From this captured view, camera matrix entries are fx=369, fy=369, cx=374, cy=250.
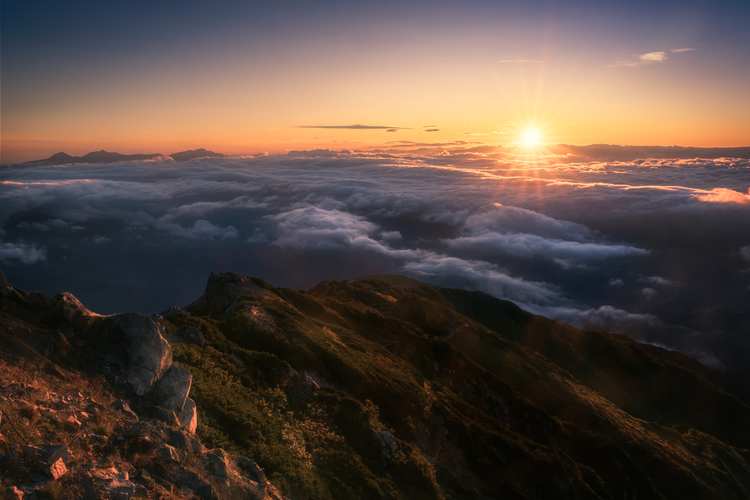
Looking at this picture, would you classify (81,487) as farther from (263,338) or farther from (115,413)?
(263,338)

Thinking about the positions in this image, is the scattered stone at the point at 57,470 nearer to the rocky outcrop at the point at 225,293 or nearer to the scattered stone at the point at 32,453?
the scattered stone at the point at 32,453

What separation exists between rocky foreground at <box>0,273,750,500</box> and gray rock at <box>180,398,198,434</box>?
0.07 m

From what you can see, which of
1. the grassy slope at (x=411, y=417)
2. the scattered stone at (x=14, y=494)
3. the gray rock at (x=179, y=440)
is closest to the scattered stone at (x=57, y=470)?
the scattered stone at (x=14, y=494)

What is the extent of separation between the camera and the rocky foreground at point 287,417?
10.8 metres

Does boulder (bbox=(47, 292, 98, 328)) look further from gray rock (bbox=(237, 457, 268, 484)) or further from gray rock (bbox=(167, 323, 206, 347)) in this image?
gray rock (bbox=(167, 323, 206, 347))

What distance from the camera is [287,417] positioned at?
21.3m

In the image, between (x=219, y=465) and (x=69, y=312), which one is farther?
(x=69, y=312)

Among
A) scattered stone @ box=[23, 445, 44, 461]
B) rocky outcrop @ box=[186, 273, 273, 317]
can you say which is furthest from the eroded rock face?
rocky outcrop @ box=[186, 273, 273, 317]

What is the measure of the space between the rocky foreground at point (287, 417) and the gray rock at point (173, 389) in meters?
0.05

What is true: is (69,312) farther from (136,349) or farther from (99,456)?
(99,456)

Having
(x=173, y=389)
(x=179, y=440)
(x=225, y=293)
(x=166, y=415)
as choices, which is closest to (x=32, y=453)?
(x=179, y=440)

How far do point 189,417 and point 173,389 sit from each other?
52.7 inches

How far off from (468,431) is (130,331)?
26.9 metres

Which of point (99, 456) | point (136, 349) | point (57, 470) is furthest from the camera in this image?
point (136, 349)
